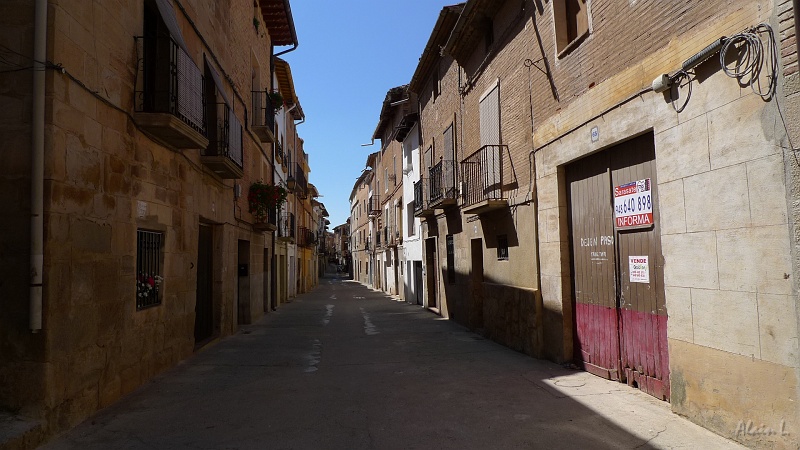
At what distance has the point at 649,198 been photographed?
5.47 metres

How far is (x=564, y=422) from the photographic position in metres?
4.69

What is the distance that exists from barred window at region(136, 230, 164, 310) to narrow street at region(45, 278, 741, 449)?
106 centimetres

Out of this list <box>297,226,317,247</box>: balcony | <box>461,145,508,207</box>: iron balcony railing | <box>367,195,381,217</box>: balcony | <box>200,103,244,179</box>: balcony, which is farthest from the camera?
<box>367,195,381,217</box>: balcony

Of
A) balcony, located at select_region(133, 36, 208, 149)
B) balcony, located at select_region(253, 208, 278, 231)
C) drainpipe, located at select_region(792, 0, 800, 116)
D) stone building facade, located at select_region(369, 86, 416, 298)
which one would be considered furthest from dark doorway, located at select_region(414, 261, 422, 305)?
drainpipe, located at select_region(792, 0, 800, 116)

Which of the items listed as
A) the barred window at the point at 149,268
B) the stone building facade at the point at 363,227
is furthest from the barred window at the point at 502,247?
the stone building facade at the point at 363,227

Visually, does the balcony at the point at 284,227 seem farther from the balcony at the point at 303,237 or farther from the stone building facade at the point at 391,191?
the stone building facade at the point at 391,191

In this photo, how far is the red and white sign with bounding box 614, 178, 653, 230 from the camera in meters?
5.49

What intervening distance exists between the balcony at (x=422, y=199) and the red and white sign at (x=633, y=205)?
9030 millimetres

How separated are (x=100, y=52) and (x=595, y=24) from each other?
19.0 feet

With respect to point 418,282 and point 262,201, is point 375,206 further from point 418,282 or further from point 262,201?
point 262,201

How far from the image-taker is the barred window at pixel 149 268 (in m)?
6.29

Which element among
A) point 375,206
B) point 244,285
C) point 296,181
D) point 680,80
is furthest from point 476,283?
point 375,206

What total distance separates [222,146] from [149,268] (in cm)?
347

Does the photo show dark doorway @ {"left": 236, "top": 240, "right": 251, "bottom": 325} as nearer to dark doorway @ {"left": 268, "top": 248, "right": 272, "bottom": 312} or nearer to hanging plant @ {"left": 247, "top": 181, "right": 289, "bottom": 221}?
hanging plant @ {"left": 247, "top": 181, "right": 289, "bottom": 221}
